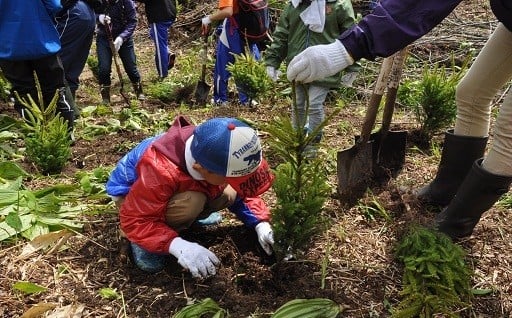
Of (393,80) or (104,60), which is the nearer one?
(393,80)

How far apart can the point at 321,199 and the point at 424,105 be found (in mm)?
1872

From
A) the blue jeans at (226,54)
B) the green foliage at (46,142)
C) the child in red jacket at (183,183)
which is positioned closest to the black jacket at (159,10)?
the blue jeans at (226,54)

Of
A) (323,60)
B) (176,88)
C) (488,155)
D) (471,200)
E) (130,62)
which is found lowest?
(176,88)

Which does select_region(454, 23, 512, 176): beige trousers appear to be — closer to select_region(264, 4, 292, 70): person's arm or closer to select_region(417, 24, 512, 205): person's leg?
select_region(417, 24, 512, 205): person's leg

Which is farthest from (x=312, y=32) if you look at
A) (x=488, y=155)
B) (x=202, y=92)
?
(x=202, y=92)

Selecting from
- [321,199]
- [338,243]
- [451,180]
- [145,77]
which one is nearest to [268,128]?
[321,199]

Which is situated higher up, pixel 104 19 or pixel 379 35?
pixel 379 35

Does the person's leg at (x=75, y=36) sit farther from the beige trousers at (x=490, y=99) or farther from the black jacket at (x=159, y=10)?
the beige trousers at (x=490, y=99)

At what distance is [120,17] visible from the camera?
5.73m

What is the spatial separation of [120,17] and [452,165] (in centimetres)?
438

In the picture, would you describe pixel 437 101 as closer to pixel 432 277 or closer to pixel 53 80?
pixel 432 277

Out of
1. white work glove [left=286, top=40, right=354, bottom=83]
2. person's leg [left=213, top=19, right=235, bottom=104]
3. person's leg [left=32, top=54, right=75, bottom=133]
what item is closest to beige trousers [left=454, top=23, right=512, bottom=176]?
white work glove [left=286, top=40, right=354, bottom=83]

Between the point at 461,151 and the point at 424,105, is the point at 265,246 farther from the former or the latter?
the point at 424,105

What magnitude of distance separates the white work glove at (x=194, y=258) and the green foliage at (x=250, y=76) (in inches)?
113
